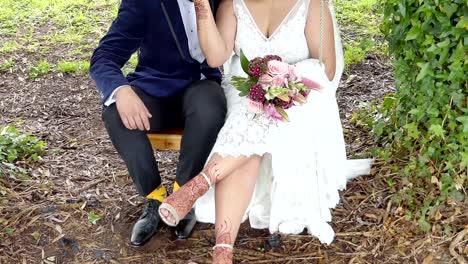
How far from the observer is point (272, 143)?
2955mm

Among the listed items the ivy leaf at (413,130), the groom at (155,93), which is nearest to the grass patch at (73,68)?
the groom at (155,93)

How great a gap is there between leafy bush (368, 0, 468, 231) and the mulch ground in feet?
0.54

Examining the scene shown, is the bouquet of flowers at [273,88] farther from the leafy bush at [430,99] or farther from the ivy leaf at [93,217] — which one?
the ivy leaf at [93,217]

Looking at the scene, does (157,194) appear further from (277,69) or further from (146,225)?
(277,69)

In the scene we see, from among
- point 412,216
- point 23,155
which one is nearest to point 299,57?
point 412,216

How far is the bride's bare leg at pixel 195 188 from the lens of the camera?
2857 millimetres

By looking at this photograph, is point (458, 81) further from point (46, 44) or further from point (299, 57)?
point (46, 44)

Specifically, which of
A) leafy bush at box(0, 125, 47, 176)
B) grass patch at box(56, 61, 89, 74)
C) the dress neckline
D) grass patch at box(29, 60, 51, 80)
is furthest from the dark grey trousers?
grass patch at box(29, 60, 51, 80)

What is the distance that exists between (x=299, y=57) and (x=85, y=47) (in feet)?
11.6

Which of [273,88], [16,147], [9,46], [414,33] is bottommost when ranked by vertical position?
[16,147]

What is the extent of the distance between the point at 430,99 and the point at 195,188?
1.23 m

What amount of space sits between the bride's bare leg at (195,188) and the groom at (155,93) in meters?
0.21

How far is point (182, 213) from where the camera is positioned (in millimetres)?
2883

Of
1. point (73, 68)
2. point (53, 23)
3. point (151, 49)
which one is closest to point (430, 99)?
point (151, 49)
